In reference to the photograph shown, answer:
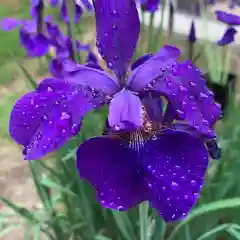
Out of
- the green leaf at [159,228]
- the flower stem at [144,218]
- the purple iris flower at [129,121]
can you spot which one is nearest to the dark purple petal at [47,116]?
the purple iris flower at [129,121]

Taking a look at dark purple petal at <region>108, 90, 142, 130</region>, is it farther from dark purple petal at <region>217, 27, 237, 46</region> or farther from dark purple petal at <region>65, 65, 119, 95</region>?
dark purple petal at <region>217, 27, 237, 46</region>

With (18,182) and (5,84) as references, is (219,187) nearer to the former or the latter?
(18,182)

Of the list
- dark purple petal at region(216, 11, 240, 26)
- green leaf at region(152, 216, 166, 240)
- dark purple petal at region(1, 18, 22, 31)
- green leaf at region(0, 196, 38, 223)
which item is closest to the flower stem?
green leaf at region(152, 216, 166, 240)

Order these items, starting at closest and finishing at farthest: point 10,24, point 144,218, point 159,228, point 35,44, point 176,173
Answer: point 176,173 → point 144,218 → point 159,228 → point 35,44 → point 10,24

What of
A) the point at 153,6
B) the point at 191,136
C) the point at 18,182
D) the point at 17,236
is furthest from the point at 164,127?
the point at 18,182

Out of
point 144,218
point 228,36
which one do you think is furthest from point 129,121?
point 228,36

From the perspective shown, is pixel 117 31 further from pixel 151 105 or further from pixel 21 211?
pixel 21 211

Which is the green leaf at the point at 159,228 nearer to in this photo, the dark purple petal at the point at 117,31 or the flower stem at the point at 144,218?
the flower stem at the point at 144,218
